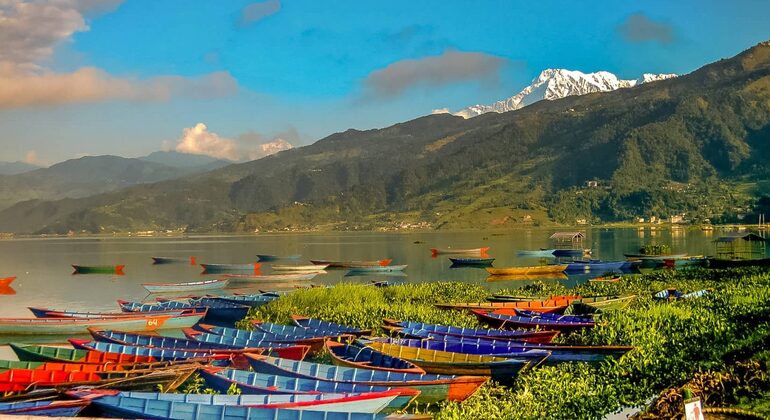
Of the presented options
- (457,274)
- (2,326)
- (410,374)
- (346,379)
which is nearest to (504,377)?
(410,374)

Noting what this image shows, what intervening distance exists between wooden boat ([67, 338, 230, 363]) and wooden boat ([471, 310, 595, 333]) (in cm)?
1200

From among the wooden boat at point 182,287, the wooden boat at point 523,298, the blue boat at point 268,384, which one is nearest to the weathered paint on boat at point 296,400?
the blue boat at point 268,384

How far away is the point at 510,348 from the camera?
23.1 m

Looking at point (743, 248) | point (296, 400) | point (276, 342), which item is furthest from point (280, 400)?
point (743, 248)

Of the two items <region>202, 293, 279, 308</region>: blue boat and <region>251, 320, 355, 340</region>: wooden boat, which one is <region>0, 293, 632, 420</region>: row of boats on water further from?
<region>202, 293, 279, 308</region>: blue boat

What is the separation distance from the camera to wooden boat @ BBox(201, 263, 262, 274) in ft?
318

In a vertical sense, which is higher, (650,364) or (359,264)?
(650,364)

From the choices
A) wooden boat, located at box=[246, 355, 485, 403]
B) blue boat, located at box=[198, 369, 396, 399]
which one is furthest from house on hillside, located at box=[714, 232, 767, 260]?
blue boat, located at box=[198, 369, 396, 399]

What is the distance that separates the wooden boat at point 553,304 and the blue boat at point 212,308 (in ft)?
41.4

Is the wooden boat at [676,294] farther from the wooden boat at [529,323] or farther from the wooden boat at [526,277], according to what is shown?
the wooden boat at [526,277]

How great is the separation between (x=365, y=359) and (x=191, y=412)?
24.5 ft

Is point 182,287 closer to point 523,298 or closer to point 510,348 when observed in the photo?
point 523,298

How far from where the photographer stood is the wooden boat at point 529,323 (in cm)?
2728

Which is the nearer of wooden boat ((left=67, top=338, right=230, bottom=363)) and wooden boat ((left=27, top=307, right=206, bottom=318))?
wooden boat ((left=67, top=338, right=230, bottom=363))
